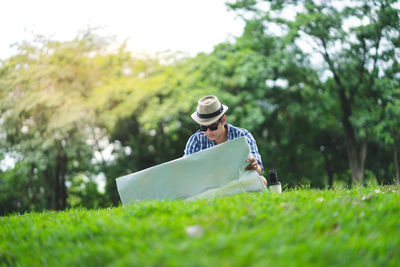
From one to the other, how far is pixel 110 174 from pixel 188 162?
1406cm

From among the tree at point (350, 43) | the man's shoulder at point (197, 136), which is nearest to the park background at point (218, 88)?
the tree at point (350, 43)

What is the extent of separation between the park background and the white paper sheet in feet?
28.6

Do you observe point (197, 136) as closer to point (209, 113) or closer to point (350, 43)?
point (209, 113)

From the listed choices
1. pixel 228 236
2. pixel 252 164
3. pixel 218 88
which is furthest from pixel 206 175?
pixel 218 88

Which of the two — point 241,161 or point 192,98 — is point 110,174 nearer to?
point 192,98

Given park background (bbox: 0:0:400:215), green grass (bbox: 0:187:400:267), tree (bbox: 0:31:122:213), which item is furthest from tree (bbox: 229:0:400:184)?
green grass (bbox: 0:187:400:267)

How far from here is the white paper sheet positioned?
3543 mm

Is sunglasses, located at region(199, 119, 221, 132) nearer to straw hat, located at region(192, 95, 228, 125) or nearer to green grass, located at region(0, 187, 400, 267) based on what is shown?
straw hat, located at region(192, 95, 228, 125)

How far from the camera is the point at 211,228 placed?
234cm

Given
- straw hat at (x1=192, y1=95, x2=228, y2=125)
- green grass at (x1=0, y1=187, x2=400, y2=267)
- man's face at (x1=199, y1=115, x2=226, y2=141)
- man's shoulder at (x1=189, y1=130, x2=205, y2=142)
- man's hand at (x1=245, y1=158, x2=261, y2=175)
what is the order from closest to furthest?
1. green grass at (x1=0, y1=187, x2=400, y2=267)
2. man's hand at (x1=245, y1=158, x2=261, y2=175)
3. straw hat at (x1=192, y1=95, x2=228, y2=125)
4. man's face at (x1=199, y1=115, x2=226, y2=141)
5. man's shoulder at (x1=189, y1=130, x2=205, y2=142)

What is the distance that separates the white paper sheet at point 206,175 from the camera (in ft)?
11.6

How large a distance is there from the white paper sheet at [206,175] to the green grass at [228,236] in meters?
0.35

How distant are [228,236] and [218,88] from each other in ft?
36.9

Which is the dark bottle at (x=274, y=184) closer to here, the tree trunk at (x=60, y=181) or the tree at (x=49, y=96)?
the tree at (x=49, y=96)
